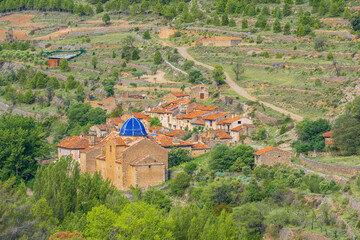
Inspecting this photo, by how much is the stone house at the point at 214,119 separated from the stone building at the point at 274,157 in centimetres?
1214

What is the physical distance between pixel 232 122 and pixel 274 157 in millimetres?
11326

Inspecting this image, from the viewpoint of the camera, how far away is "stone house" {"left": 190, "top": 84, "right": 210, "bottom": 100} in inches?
2689

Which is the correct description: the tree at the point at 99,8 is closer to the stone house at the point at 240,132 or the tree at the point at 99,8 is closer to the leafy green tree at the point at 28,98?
the leafy green tree at the point at 28,98

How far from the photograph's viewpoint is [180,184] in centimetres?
4478

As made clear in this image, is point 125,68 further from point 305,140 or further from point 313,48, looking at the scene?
point 305,140

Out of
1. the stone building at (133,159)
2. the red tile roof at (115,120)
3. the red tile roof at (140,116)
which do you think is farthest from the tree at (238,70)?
the stone building at (133,159)

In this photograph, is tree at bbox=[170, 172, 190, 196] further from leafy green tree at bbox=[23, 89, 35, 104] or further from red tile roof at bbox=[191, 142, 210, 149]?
leafy green tree at bbox=[23, 89, 35, 104]

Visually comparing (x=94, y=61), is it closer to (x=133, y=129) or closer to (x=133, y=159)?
(x=133, y=129)

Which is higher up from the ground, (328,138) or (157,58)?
(328,138)

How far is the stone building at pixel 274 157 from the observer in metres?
45.3

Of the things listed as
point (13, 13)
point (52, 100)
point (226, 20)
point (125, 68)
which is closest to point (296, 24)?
point (226, 20)

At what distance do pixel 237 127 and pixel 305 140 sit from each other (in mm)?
7792

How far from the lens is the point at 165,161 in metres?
47.6

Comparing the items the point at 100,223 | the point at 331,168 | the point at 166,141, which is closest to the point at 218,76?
the point at 166,141
